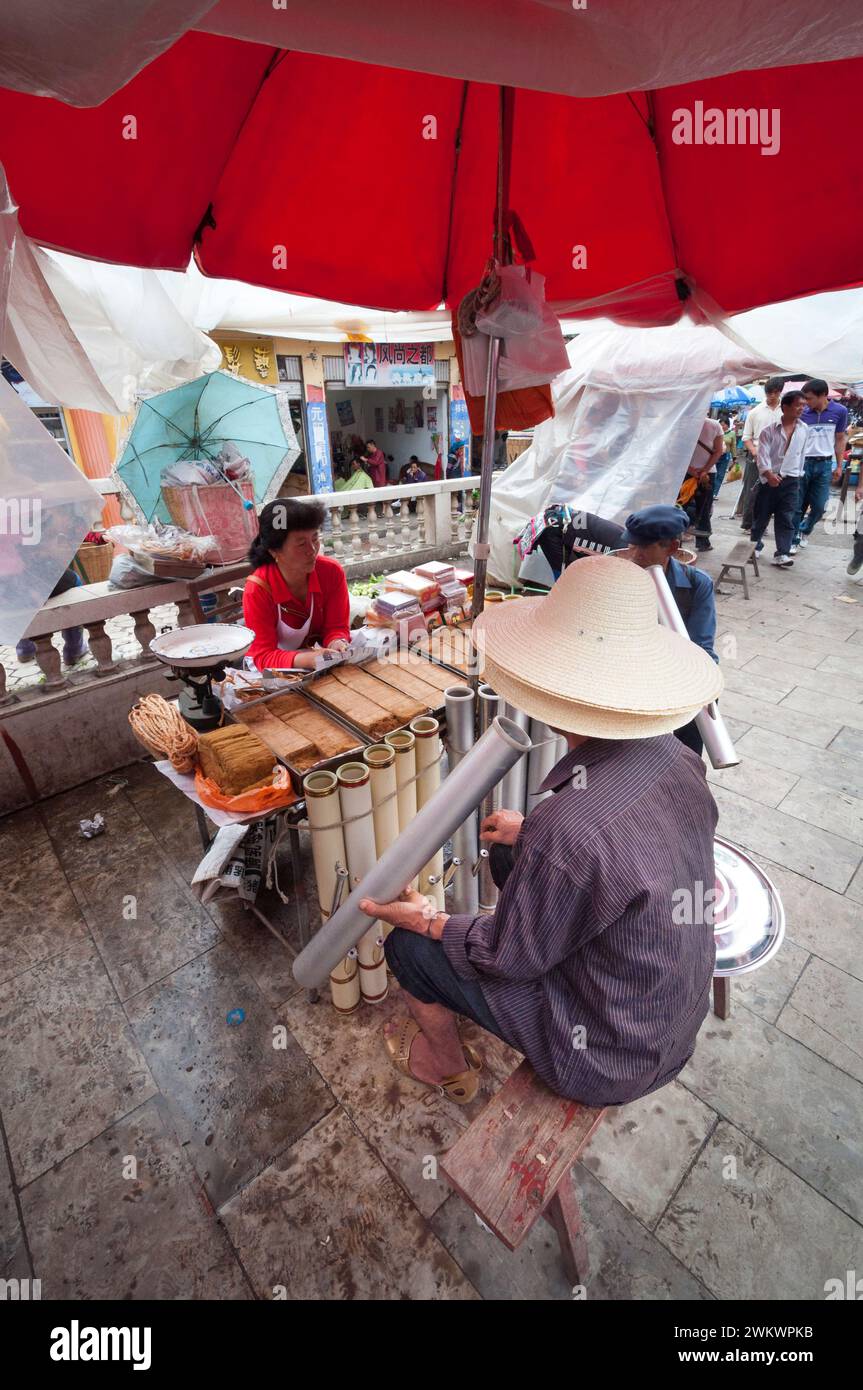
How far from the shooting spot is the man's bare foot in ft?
7.63

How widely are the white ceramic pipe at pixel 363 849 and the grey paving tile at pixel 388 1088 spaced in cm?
16

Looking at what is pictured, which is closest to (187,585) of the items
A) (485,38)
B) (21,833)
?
(21,833)

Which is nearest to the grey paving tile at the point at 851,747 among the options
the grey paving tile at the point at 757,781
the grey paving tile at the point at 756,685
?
the grey paving tile at the point at 757,781

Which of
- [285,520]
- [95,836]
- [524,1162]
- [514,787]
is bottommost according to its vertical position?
[95,836]

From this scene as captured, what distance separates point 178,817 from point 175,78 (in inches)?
146

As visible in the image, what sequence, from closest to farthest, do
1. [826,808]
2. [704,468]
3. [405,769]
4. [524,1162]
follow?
[524,1162]
[405,769]
[826,808]
[704,468]

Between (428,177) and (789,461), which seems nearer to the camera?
(428,177)

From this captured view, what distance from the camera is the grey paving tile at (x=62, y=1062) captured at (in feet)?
7.43

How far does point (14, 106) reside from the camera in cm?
174

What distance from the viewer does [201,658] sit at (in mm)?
2961

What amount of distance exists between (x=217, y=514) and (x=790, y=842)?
5084 mm

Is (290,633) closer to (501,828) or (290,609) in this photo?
(290,609)

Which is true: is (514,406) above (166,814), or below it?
above
